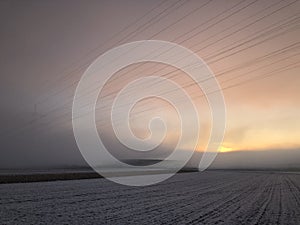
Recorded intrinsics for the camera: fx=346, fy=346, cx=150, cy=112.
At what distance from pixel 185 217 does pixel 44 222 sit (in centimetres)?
618

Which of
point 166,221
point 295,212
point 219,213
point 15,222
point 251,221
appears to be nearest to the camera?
point 15,222

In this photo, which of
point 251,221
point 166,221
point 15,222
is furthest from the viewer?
point 251,221

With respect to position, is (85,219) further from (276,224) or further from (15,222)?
(276,224)

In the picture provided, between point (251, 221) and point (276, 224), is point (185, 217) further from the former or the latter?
point (276, 224)

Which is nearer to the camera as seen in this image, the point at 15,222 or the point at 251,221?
the point at 15,222

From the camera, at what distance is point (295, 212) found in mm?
19344

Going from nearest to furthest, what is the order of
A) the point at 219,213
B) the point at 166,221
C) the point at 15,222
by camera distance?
the point at 15,222 → the point at 166,221 → the point at 219,213

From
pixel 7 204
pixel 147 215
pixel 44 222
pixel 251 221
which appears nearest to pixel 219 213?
pixel 251 221

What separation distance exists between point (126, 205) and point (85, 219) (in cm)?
517

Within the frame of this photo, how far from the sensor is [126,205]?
766 inches

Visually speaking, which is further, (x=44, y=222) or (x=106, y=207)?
(x=106, y=207)

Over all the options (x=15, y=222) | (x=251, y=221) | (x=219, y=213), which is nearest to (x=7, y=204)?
(x=15, y=222)

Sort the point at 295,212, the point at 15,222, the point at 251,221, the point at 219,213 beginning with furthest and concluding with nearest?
the point at 295,212
the point at 219,213
the point at 251,221
the point at 15,222

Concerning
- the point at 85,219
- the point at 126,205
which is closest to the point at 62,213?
the point at 85,219
